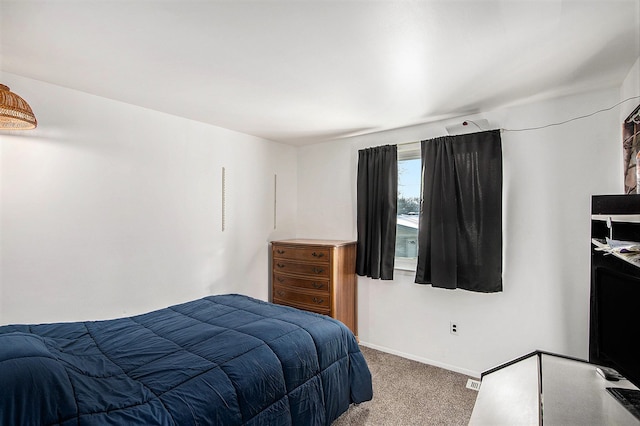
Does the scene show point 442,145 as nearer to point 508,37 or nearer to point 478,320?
point 508,37

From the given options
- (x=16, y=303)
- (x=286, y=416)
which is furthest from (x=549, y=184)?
(x=16, y=303)

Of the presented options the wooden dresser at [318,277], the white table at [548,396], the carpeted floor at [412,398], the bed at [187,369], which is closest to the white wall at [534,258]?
the carpeted floor at [412,398]

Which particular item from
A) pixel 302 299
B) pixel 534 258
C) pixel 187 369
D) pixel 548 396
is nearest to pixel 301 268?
pixel 302 299

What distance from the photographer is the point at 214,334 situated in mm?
1927

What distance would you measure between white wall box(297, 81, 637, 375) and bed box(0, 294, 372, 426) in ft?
4.00

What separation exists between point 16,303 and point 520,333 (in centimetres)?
396

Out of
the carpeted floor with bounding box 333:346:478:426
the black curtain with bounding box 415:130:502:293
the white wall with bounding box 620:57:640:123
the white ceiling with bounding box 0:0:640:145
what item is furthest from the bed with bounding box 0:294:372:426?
the white wall with bounding box 620:57:640:123

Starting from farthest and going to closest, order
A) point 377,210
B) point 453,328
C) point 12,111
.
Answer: point 377,210
point 453,328
point 12,111

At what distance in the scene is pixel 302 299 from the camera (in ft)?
11.6

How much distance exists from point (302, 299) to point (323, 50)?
2.61 metres

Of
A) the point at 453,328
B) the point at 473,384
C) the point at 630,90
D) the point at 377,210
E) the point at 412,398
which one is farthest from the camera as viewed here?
the point at 377,210

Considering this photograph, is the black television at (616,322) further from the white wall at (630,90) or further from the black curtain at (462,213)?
the white wall at (630,90)

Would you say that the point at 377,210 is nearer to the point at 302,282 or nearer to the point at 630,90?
the point at 302,282

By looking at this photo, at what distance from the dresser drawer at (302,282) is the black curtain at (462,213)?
3.27 ft
